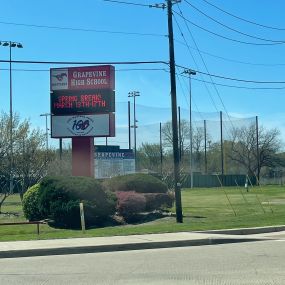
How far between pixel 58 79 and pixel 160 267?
2113 cm

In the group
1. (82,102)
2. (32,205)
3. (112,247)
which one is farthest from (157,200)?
(112,247)

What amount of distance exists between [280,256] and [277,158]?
10269 centimetres

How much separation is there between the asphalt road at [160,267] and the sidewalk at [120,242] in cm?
61

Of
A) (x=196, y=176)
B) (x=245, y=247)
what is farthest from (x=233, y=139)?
(x=245, y=247)

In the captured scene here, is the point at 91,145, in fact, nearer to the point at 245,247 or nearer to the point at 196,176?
the point at 245,247

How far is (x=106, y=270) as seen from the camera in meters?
11.6

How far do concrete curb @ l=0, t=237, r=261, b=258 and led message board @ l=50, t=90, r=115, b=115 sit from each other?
48.6 ft

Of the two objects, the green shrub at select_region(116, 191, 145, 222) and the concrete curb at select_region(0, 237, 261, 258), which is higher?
the green shrub at select_region(116, 191, 145, 222)

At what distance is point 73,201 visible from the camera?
957 inches

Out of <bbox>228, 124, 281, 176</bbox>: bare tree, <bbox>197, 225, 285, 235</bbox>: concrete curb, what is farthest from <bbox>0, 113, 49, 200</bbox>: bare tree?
<bbox>228, 124, 281, 176</bbox>: bare tree

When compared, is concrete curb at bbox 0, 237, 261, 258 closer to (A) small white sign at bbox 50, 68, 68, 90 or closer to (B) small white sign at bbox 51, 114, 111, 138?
(B) small white sign at bbox 51, 114, 111, 138

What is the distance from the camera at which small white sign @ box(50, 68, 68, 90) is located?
31.4 m

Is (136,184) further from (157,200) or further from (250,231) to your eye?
(250,231)

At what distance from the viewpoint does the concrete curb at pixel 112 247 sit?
14719mm
